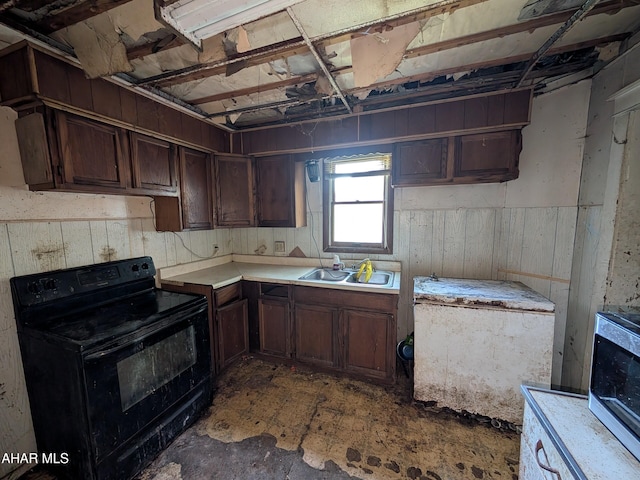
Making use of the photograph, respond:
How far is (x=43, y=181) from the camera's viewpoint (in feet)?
4.65

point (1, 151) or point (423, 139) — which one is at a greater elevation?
point (423, 139)

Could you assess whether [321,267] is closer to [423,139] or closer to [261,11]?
[423,139]

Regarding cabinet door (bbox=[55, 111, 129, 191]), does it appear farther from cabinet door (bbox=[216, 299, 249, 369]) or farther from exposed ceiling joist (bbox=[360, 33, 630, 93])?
exposed ceiling joist (bbox=[360, 33, 630, 93])

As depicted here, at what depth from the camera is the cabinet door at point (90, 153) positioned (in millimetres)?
1431

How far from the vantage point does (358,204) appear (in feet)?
8.71

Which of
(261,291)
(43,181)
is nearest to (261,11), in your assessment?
(43,181)

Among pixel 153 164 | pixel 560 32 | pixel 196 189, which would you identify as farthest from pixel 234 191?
pixel 560 32

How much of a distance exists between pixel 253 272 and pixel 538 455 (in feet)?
7.36

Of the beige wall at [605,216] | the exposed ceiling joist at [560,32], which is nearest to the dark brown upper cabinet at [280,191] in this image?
the exposed ceiling joist at [560,32]

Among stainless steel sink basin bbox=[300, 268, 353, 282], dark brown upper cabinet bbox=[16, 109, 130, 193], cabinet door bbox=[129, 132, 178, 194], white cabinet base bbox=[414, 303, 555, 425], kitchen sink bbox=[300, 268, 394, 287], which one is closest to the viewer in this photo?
dark brown upper cabinet bbox=[16, 109, 130, 193]

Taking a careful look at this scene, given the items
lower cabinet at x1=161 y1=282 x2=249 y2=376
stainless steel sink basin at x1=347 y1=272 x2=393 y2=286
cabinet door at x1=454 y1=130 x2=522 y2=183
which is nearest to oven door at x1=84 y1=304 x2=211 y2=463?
lower cabinet at x1=161 y1=282 x2=249 y2=376

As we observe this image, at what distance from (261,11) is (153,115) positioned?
1315mm

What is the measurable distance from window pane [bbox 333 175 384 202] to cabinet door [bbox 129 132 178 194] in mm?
1529

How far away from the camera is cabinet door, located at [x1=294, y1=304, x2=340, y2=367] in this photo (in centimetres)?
224
